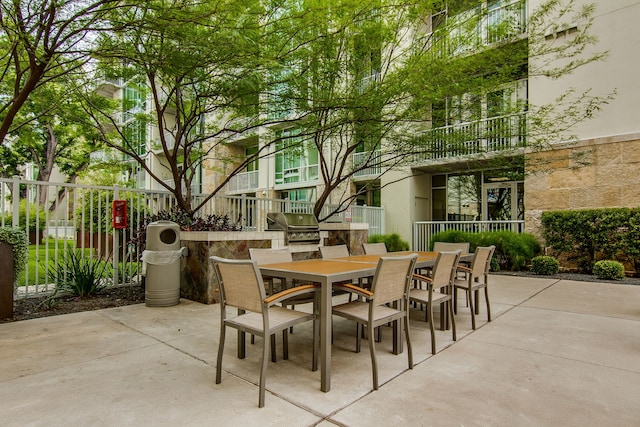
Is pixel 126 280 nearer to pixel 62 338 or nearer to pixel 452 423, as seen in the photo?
pixel 62 338

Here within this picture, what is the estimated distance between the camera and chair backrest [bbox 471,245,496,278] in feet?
13.9

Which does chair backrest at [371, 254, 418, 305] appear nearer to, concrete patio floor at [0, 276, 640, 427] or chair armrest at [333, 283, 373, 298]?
chair armrest at [333, 283, 373, 298]

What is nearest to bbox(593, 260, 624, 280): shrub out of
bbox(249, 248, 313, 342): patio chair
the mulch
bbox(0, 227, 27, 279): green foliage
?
bbox(249, 248, 313, 342): patio chair

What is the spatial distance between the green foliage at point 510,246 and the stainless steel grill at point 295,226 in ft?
16.2

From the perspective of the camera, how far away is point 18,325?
4.19 metres

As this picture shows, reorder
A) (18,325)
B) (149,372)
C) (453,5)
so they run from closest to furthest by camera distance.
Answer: (149,372)
(18,325)
(453,5)

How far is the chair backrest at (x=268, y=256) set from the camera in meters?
3.79

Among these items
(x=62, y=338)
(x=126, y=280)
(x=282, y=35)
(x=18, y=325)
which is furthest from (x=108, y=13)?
(x=126, y=280)

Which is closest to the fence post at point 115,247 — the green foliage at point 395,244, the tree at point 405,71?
the tree at point 405,71

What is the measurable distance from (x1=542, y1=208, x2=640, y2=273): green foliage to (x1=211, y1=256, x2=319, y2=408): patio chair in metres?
8.90

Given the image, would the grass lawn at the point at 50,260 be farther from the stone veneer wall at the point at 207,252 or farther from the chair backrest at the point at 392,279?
the chair backrest at the point at 392,279

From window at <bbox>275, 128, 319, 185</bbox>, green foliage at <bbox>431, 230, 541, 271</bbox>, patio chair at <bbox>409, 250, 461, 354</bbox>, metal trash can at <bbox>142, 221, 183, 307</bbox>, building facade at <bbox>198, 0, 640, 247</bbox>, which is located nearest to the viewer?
patio chair at <bbox>409, 250, 461, 354</bbox>

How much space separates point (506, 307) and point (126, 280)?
6.62 metres

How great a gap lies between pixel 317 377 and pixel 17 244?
4.24 metres
